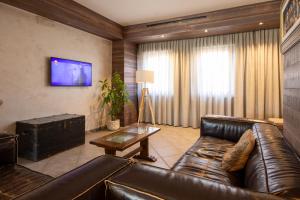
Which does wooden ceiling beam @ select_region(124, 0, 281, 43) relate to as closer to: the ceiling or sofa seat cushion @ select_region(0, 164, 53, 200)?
the ceiling

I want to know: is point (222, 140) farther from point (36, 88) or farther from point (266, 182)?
point (36, 88)

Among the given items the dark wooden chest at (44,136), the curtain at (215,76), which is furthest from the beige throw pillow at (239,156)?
the curtain at (215,76)

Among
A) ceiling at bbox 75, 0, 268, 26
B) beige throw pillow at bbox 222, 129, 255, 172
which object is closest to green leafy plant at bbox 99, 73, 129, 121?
ceiling at bbox 75, 0, 268, 26

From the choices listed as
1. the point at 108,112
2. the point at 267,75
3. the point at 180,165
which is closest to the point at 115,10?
the point at 108,112

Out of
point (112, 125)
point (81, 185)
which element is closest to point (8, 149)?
point (81, 185)

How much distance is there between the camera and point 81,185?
2.53 ft

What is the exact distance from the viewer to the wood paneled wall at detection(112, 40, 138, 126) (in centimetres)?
487

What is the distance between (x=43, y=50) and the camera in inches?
130

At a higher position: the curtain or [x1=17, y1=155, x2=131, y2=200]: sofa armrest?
the curtain

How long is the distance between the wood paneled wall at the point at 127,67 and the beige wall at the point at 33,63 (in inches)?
33.3

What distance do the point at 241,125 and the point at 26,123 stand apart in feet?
10.4

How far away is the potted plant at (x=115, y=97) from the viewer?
4.58 metres

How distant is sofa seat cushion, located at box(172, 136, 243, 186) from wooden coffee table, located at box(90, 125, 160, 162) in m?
0.68

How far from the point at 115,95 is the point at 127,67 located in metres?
0.90
